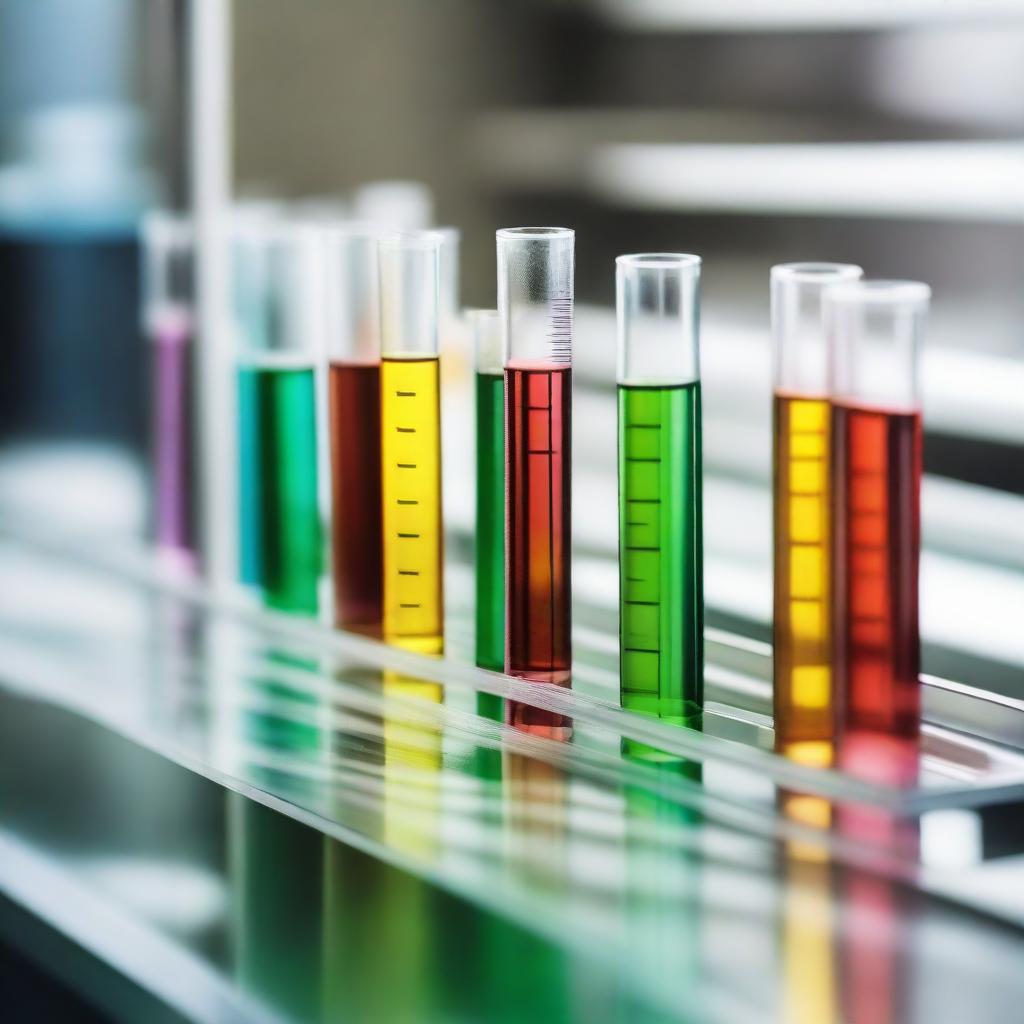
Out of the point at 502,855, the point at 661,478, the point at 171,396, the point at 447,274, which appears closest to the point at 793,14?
the point at 447,274

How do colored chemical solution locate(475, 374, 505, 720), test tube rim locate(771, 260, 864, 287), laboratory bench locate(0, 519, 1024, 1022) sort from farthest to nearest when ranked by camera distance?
1. colored chemical solution locate(475, 374, 505, 720)
2. test tube rim locate(771, 260, 864, 287)
3. laboratory bench locate(0, 519, 1024, 1022)

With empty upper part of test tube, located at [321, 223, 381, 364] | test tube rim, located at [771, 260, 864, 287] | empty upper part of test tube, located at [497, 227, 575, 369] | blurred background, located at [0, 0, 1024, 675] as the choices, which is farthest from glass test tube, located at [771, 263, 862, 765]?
empty upper part of test tube, located at [321, 223, 381, 364]

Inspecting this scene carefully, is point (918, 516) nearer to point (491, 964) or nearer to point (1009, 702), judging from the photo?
point (1009, 702)

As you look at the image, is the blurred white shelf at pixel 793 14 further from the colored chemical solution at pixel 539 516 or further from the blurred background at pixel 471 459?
the colored chemical solution at pixel 539 516

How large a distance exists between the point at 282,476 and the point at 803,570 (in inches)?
22.1

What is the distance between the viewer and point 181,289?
1.80 m

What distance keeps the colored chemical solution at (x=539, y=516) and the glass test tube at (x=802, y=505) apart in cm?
17

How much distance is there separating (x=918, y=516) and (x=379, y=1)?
1.75 meters

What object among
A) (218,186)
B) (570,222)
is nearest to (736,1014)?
(218,186)

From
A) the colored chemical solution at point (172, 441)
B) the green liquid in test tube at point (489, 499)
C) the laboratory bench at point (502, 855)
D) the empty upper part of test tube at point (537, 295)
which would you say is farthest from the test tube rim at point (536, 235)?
the colored chemical solution at point (172, 441)

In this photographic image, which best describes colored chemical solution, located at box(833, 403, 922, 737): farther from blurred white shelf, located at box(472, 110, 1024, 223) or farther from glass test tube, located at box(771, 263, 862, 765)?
blurred white shelf, located at box(472, 110, 1024, 223)

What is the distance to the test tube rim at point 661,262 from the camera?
1.10 metres

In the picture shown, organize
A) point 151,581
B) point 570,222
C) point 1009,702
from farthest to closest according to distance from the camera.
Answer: point 570,222
point 151,581
point 1009,702

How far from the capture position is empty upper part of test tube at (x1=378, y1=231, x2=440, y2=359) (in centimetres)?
128
